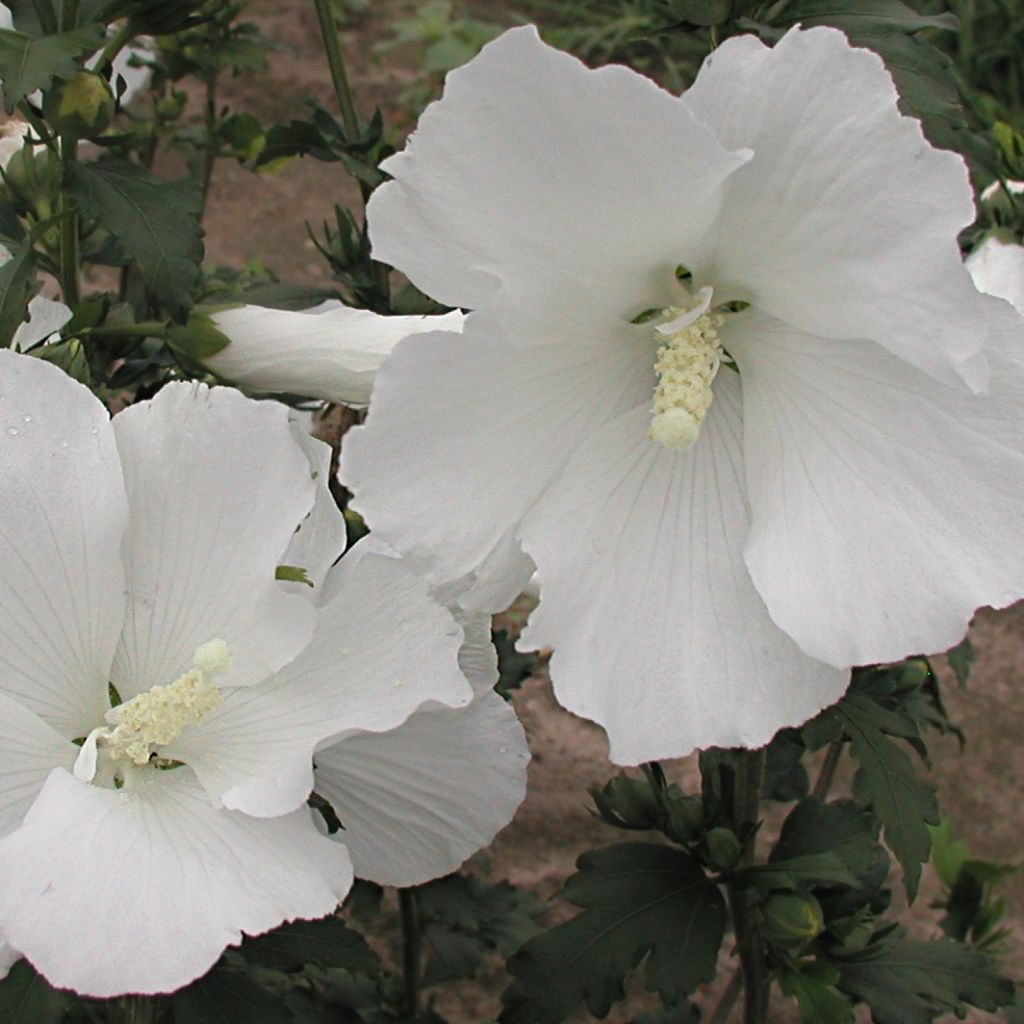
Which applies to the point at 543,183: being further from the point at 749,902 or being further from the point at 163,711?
the point at 749,902

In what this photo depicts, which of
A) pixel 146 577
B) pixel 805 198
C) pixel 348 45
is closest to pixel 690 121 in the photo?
pixel 805 198

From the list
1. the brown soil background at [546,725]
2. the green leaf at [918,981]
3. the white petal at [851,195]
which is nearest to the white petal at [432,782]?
the white petal at [851,195]

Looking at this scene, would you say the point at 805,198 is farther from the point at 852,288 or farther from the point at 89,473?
the point at 89,473

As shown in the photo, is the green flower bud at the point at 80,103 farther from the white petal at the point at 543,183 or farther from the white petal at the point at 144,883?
the white petal at the point at 144,883

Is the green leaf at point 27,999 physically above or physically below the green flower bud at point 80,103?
below

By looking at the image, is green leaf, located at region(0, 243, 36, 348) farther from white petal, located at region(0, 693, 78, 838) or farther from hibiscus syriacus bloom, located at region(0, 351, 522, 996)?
white petal, located at region(0, 693, 78, 838)

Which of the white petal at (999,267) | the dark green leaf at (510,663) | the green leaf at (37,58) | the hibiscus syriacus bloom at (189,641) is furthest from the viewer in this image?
the dark green leaf at (510,663)

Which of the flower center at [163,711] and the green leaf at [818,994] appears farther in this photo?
the green leaf at [818,994]

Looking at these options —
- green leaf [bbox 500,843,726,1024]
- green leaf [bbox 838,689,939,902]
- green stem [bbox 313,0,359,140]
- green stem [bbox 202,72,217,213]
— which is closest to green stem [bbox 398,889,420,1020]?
green leaf [bbox 500,843,726,1024]
